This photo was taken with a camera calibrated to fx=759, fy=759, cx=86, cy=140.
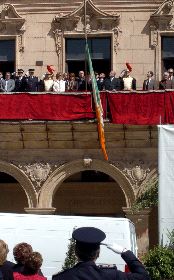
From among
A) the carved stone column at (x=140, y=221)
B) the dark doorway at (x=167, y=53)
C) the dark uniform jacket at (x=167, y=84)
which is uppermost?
the dark doorway at (x=167, y=53)

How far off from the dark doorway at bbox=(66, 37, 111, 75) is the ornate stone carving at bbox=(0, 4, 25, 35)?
1.80 meters

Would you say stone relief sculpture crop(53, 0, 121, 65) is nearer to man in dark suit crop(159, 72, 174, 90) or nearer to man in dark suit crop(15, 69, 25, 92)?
man in dark suit crop(15, 69, 25, 92)

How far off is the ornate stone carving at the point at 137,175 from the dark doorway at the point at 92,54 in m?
4.71

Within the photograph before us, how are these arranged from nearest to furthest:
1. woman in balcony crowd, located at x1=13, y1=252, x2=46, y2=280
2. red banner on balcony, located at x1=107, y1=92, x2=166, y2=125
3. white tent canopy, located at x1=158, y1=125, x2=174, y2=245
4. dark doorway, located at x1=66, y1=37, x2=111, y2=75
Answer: woman in balcony crowd, located at x1=13, y1=252, x2=46, y2=280 < white tent canopy, located at x1=158, y1=125, x2=174, y2=245 < red banner on balcony, located at x1=107, y1=92, x2=166, y2=125 < dark doorway, located at x1=66, y1=37, x2=111, y2=75

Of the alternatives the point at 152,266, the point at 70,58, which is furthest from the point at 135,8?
the point at 152,266

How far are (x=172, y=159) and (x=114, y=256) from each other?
19.7 ft

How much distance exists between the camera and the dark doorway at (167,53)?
26.5 meters

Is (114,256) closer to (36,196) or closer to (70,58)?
(36,196)

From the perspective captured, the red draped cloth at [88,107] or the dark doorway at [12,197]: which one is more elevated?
the red draped cloth at [88,107]

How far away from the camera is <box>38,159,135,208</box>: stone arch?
936 inches

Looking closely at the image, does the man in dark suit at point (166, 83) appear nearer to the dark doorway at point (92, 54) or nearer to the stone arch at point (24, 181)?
the dark doorway at point (92, 54)

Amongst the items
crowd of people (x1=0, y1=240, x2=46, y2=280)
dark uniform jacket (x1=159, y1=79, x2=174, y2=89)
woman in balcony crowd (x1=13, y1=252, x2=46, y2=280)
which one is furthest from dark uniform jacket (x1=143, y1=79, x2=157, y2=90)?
woman in balcony crowd (x1=13, y1=252, x2=46, y2=280)

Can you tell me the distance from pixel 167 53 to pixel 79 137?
4.96 meters

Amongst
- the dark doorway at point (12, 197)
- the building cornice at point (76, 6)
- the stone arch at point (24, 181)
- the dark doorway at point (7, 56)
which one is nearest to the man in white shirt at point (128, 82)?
the building cornice at point (76, 6)
